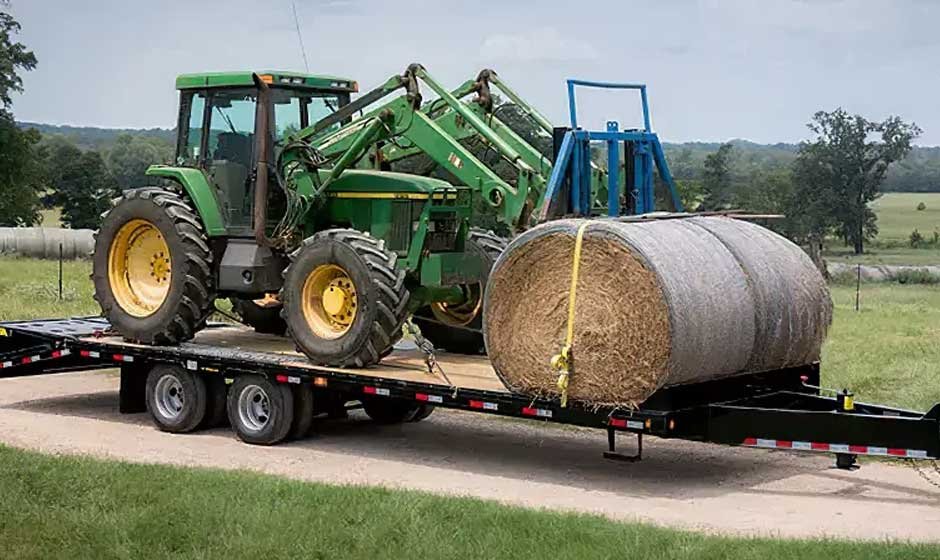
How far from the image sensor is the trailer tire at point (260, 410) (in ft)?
46.4

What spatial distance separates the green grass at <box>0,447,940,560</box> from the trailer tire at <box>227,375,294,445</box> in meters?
2.85

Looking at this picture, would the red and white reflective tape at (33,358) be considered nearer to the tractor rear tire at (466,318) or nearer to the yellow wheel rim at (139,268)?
the yellow wheel rim at (139,268)

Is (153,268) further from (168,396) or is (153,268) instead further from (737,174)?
(737,174)

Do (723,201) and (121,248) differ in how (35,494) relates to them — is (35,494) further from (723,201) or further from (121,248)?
(723,201)

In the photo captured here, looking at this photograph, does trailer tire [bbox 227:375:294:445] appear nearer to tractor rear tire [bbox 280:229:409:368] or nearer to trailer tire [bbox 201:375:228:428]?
trailer tire [bbox 201:375:228:428]

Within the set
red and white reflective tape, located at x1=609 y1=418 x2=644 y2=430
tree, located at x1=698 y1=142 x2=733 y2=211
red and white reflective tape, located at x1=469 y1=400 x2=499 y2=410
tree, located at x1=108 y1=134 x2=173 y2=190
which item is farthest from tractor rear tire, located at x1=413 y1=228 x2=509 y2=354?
tree, located at x1=108 y1=134 x2=173 y2=190

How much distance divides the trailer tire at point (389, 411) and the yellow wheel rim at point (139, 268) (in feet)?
7.80

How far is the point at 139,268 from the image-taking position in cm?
1581

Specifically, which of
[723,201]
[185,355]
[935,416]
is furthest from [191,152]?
[723,201]

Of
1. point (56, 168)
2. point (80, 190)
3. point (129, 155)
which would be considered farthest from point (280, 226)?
point (129, 155)

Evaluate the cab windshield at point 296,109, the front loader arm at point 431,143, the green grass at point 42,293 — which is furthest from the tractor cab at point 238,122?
the green grass at point 42,293

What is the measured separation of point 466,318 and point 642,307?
4453 millimetres

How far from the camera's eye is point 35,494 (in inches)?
428

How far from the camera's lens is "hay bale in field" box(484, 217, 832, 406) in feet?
37.4
